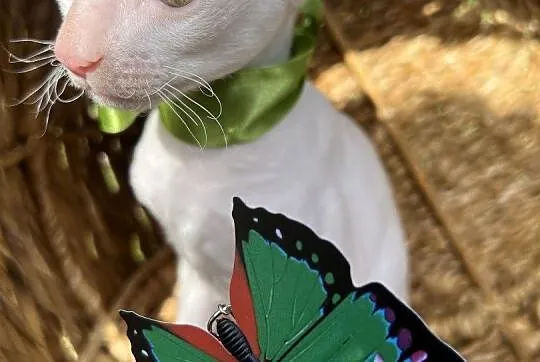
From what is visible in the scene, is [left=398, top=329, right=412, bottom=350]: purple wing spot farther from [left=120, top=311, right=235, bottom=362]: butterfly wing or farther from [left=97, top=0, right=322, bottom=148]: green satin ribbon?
[left=97, top=0, right=322, bottom=148]: green satin ribbon

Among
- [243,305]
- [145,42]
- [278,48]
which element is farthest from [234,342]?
[278,48]

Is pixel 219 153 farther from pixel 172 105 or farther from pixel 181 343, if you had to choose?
pixel 181 343

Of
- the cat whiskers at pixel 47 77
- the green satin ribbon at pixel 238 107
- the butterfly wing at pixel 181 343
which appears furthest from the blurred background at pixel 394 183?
the butterfly wing at pixel 181 343

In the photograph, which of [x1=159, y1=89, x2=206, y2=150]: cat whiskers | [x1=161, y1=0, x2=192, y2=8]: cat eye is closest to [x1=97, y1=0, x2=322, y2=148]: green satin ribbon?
[x1=159, y1=89, x2=206, y2=150]: cat whiskers

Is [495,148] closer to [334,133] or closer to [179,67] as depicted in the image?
[334,133]

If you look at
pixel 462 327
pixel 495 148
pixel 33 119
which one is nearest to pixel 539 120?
pixel 495 148

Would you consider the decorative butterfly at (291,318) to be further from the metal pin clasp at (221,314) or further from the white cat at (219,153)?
the white cat at (219,153)

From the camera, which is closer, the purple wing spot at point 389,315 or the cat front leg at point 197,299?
the purple wing spot at point 389,315
